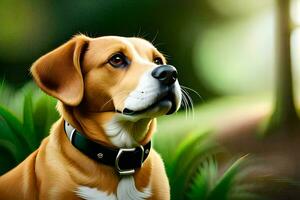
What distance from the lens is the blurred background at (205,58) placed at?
137 inches

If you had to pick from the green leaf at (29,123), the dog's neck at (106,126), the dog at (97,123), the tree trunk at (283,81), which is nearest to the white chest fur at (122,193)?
the dog at (97,123)

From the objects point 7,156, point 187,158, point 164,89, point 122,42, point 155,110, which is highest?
point 122,42

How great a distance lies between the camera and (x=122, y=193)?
316cm

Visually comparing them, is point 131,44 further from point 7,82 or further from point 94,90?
point 7,82

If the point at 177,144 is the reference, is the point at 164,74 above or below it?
above

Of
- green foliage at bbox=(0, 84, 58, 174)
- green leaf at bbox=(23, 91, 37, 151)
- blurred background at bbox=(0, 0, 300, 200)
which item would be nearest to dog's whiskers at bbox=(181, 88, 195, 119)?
blurred background at bbox=(0, 0, 300, 200)

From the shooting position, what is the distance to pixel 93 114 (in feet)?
10.3

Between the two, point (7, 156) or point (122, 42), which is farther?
point (7, 156)

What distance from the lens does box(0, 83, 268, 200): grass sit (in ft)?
11.3

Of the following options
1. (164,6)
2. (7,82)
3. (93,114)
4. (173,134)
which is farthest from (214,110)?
(7,82)

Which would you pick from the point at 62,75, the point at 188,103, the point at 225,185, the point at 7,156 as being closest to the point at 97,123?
the point at 62,75

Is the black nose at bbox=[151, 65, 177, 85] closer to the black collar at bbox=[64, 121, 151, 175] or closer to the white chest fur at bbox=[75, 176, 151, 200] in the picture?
the black collar at bbox=[64, 121, 151, 175]

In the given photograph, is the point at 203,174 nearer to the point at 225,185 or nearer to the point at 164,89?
the point at 225,185

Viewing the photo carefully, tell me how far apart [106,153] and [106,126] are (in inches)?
5.7
